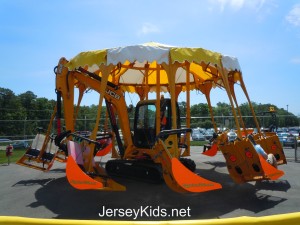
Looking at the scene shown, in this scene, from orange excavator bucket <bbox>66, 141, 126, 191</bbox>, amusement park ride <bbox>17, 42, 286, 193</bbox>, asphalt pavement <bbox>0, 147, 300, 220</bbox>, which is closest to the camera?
asphalt pavement <bbox>0, 147, 300, 220</bbox>

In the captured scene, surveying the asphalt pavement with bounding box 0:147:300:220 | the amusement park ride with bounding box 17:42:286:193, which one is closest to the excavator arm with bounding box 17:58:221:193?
the amusement park ride with bounding box 17:42:286:193

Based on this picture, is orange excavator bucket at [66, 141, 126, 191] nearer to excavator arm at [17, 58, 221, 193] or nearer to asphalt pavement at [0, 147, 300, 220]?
excavator arm at [17, 58, 221, 193]

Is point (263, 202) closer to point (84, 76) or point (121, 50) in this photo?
point (121, 50)

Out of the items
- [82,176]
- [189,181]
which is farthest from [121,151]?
[189,181]

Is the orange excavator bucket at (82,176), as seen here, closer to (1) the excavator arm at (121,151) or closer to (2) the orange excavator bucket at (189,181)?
(1) the excavator arm at (121,151)

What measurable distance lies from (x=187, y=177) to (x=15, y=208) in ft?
11.6

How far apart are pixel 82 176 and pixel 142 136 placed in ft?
12.3

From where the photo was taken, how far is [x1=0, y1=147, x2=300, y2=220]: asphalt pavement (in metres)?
5.50

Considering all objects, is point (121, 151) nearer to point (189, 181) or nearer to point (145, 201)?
point (145, 201)

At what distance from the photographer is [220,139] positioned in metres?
10.9

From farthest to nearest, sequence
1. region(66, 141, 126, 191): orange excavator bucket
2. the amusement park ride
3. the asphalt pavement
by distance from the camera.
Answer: the amusement park ride < region(66, 141, 126, 191): orange excavator bucket < the asphalt pavement

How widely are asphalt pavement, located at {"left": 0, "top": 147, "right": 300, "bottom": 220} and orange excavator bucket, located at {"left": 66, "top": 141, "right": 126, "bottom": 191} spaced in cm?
33

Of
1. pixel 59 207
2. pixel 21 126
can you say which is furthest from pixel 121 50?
pixel 21 126

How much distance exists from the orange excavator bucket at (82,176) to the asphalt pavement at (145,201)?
331 mm
